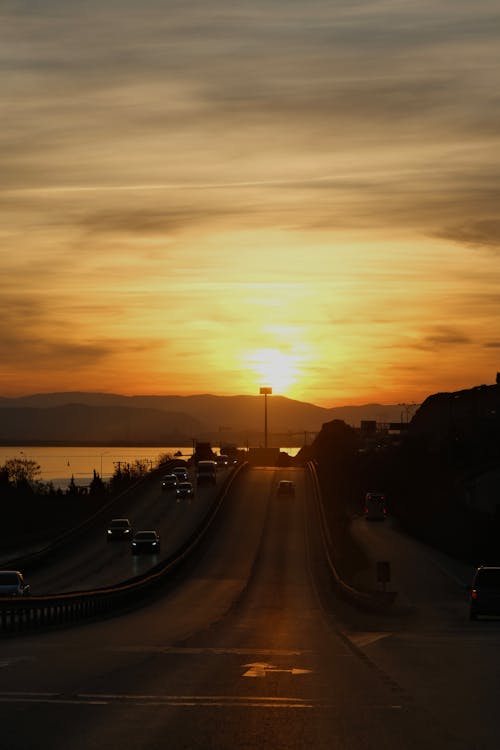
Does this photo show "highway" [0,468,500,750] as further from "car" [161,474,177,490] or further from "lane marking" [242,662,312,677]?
"car" [161,474,177,490]

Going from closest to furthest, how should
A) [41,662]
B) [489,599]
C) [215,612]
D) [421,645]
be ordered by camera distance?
[41,662] → [421,645] → [489,599] → [215,612]

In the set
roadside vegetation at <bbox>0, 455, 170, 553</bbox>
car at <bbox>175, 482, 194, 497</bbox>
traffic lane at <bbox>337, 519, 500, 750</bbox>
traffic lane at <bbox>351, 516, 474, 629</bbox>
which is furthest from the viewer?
car at <bbox>175, 482, 194, 497</bbox>

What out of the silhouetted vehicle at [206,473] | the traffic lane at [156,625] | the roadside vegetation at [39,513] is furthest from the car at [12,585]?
the silhouetted vehicle at [206,473]

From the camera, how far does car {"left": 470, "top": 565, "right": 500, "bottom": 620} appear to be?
133ft

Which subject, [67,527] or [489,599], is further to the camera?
[67,527]

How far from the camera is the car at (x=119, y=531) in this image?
87.6 metres

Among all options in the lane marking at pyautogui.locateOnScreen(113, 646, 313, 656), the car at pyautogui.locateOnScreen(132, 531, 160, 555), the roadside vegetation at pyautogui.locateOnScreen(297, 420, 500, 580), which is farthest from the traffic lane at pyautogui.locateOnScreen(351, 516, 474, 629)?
the lane marking at pyautogui.locateOnScreen(113, 646, 313, 656)

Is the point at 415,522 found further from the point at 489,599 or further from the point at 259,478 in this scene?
the point at 489,599

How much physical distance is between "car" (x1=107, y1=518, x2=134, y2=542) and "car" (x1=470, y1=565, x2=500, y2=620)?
49300 millimetres

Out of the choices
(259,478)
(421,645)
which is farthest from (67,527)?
(421,645)

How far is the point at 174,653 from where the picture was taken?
24.1 meters

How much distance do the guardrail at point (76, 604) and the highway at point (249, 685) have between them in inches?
34.8

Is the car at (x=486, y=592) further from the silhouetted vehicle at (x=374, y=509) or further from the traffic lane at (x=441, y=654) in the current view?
the silhouetted vehicle at (x=374, y=509)

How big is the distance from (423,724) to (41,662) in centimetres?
916
